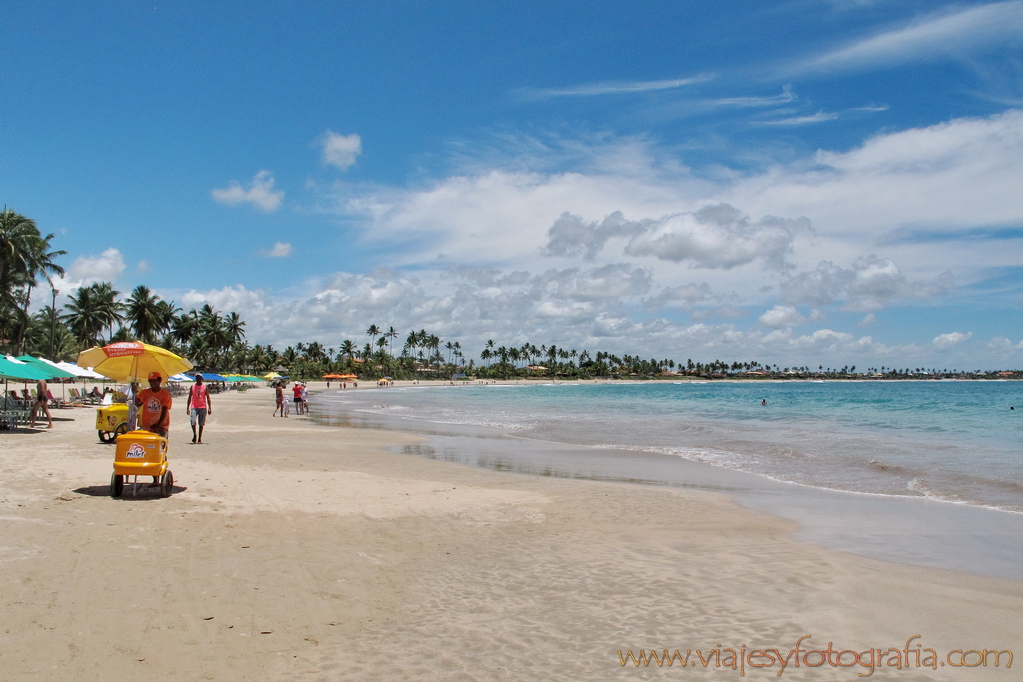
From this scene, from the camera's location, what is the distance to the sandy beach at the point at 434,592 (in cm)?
426

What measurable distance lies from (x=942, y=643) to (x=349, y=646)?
4352 millimetres

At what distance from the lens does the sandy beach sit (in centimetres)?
426

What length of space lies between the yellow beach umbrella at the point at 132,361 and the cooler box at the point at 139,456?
2197mm

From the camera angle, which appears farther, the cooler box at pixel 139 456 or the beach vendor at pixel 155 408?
the beach vendor at pixel 155 408

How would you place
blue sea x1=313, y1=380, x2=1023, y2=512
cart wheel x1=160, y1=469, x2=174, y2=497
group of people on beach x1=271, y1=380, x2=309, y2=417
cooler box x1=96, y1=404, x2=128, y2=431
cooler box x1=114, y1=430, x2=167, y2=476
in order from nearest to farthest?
cooler box x1=114, y1=430, x2=167, y2=476 < cart wheel x1=160, y1=469, x2=174, y2=497 < blue sea x1=313, y1=380, x2=1023, y2=512 < cooler box x1=96, y1=404, x2=128, y2=431 < group of people on beach x1=271, y1=380, x2=309, y2=417

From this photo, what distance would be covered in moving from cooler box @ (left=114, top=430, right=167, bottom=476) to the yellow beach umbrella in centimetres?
220

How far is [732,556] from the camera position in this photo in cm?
703

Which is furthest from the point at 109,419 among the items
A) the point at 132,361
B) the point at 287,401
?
the point at 287,401

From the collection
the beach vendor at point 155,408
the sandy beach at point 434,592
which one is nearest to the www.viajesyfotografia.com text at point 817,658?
the sandy beach at point 434,592

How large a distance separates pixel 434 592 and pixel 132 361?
8.24m

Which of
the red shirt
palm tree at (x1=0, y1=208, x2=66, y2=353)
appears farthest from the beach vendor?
palm tree at (x1=0, y1=208, x2=66, y2=353)

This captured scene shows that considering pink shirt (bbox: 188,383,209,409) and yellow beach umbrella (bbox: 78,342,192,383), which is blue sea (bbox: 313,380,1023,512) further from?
yellow beach umbrella (bbox: 78,342,192,383)

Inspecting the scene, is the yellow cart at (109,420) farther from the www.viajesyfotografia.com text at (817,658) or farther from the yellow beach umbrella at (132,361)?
the www.viajesyfotografia.com text at (817,658)

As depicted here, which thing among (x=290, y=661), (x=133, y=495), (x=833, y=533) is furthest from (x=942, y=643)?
(x=133, y=495)
